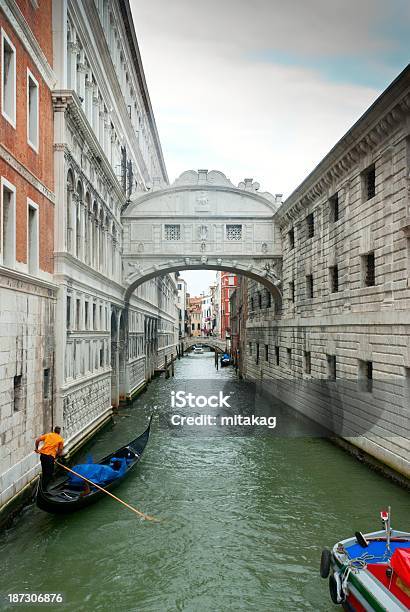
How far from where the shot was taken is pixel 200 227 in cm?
2017

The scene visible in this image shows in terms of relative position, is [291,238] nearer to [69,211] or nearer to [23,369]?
[69,211]

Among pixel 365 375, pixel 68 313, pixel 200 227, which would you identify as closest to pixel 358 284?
pixel 365 375

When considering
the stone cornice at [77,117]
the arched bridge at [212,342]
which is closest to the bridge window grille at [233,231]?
the stone cornice at [77,117]

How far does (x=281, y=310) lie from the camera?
21047 mm

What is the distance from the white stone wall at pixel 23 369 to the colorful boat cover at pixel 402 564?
536 cm

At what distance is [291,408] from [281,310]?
12.5 feet

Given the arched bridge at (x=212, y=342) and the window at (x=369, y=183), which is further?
the arched bridge at (x=212, y=342)

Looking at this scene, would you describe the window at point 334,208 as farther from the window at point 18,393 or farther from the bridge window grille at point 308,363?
the window at point 18,393

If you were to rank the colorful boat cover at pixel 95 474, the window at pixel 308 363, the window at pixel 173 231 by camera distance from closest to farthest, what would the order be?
the colorful boat cover at pixel 95 474
the window at pixel 308 363
the window at pixel 173 231

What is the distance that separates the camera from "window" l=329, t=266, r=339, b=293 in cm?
1479

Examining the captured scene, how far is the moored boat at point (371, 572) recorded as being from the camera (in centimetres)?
514

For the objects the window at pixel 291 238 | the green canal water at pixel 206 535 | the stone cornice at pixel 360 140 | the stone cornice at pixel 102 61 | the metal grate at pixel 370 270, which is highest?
the stone cornice at pixel 102 61

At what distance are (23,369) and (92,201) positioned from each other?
666 centimetres

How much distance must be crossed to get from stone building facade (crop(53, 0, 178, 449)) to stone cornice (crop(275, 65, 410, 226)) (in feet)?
18.8
